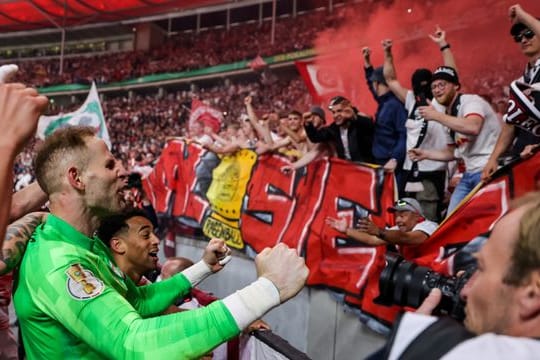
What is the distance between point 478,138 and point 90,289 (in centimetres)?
316

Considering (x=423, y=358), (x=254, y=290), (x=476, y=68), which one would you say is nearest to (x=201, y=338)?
(x=254, y=290)

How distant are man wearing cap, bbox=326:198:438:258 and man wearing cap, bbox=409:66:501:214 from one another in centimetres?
25

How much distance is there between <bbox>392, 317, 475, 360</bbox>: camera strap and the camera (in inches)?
35.4

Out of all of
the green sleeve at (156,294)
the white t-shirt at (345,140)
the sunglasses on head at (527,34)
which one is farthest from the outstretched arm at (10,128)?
the white t-shirt at (345,140)

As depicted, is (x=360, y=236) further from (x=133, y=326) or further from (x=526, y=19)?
(x=133, y=326)

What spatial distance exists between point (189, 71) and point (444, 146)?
25.3 meters

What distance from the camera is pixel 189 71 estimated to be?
28.3 meters

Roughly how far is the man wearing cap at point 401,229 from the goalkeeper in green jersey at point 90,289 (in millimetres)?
1986

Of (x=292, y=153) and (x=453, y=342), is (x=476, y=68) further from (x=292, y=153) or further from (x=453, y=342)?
(x=453, y=342)

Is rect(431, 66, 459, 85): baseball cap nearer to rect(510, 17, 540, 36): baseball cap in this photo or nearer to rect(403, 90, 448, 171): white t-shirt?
rect(403, 90, 448, 171): white t-shirt

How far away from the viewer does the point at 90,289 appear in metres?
1.61

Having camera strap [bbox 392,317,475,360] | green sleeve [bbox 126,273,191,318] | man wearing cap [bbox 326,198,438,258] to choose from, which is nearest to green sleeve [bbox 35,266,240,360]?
camera strap [bbox 392,317,475,360]

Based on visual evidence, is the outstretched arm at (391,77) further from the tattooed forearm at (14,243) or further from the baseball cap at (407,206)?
the tattooed forearm at (14,243)

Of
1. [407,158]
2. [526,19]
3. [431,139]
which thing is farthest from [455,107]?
[526,19]
